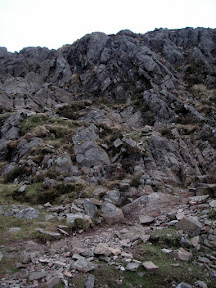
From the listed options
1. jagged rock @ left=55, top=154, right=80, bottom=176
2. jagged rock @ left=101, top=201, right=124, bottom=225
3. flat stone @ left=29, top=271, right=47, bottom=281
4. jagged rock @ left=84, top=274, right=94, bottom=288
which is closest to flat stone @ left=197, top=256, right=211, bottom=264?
jagged rock @ left=84, top=274, right=94, bottom=288

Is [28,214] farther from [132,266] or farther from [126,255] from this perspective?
[132,266]

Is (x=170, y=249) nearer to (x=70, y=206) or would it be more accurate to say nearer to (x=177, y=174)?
(x=70, y=206)

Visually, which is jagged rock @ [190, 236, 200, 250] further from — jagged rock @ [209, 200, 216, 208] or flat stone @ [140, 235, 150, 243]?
jagged rock @ [209, 200, 216, 208]

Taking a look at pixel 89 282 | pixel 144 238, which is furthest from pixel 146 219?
pixel 89 282

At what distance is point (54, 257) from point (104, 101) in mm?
31128

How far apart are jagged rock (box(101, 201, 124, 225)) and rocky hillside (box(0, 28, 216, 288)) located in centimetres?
5

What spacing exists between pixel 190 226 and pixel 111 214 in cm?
442

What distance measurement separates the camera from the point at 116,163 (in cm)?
1802

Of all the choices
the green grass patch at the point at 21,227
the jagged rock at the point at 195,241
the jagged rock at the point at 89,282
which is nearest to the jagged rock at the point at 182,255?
the jagged rock at the point at 195,241

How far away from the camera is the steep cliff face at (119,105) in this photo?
18.3m

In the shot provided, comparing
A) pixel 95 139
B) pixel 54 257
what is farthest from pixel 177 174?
pixel 54 257

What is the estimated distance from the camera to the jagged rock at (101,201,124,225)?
1171cm

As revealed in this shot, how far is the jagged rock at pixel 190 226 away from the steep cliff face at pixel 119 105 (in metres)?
6.38

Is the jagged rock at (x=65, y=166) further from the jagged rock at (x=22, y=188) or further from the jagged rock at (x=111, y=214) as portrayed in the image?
the jagged rock at (x=111, y=214)
